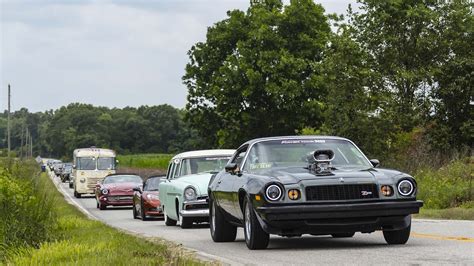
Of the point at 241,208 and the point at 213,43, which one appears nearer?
the point at 241,208

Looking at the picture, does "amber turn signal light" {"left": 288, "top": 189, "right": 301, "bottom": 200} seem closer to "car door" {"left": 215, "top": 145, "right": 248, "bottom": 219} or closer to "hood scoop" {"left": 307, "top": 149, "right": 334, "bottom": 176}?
"hood scoop" {"left": 307, "top": 149, "right": 334, "bottom": 176}

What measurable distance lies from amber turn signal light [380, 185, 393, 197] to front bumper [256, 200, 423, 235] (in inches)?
4.9

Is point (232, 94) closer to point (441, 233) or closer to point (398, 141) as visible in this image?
point (398, 141)

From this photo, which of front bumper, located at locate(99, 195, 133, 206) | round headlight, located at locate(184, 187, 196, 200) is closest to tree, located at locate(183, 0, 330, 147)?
front bumper, located at locate(99, 195, 133, 206)

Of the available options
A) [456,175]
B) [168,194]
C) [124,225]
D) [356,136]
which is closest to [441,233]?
[168,194]

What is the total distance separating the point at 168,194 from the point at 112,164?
29.7 metres

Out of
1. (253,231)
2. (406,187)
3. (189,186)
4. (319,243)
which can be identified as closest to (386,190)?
(406,187)

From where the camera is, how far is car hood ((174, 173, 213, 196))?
805 inches

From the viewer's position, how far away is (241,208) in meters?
13.7

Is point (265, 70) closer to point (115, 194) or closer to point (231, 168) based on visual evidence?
point (115, 194)

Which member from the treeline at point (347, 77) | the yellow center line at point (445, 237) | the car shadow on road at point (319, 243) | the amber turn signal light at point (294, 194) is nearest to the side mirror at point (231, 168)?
the car shadow on road at point (319, 243)

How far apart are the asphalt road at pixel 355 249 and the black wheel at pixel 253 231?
0.43ft

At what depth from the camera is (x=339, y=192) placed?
41.0 ft

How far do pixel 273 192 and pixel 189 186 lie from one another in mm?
8137
